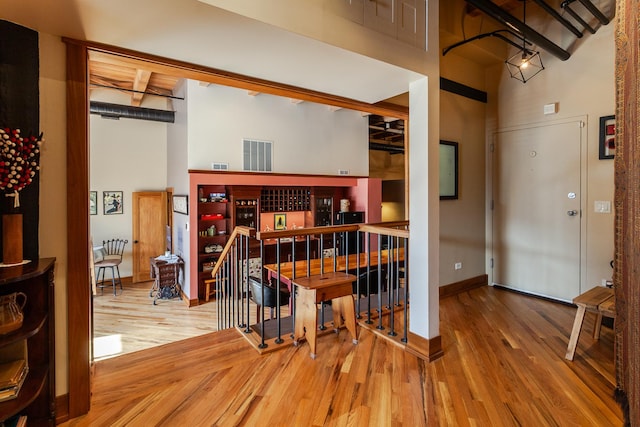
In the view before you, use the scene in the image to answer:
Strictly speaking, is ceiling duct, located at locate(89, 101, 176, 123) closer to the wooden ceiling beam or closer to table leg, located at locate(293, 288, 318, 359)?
the wooden ceiling beam

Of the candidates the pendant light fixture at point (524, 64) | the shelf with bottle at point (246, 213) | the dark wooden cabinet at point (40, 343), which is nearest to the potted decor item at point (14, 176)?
the dark wooden cabinet at point (40, 343)

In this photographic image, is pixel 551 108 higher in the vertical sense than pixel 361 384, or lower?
higher

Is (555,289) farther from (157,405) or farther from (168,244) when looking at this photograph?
(168,244)

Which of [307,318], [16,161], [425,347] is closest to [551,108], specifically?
[425,347]

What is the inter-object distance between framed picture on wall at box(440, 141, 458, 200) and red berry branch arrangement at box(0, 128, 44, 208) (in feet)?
13.2

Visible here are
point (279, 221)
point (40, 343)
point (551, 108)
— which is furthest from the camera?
point (279, 221)

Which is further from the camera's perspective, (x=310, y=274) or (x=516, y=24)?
(x=310, y=274)

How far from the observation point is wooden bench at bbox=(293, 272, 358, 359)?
100 inches

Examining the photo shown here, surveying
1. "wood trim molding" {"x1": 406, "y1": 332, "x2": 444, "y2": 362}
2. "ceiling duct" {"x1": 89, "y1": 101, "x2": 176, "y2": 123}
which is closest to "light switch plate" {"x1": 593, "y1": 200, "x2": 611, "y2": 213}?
"wood trim molding" {"x1": 406, "y1": 332, "x2": 444, "y2": 362}

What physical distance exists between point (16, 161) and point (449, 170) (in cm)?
428

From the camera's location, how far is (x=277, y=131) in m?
6.20

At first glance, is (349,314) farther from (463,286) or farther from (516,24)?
(516,24)

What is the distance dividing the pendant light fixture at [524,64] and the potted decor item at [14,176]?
16.0ft

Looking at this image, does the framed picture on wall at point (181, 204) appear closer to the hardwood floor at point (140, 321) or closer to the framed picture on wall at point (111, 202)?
the framed picture on wall at point (111, 202)
